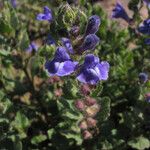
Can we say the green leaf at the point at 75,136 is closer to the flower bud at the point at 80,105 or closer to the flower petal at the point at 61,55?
the flower bud at the point at 80,105

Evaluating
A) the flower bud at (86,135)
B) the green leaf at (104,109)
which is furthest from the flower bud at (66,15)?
the flower bud at (86,135)

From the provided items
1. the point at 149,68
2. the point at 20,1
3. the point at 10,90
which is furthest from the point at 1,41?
the point at 20,1

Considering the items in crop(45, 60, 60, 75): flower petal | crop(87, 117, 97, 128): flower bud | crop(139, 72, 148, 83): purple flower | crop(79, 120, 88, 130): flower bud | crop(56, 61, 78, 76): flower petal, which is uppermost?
crop(56, 61, 78, 76): flower petal

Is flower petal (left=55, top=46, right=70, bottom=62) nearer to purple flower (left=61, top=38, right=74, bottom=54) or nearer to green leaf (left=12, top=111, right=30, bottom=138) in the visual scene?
purple flower (left=61, top=38, right=74, bottom=54)

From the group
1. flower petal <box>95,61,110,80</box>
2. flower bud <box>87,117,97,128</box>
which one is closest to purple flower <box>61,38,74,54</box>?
flower petal <box>95,61,110,80</box>

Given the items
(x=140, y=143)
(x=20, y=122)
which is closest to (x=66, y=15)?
(x=20, y=122)

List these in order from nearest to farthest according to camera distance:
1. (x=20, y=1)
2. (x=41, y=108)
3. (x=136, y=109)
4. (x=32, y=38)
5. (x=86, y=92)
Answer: (x=86, y=92) → (x=136, y=109) → (x=41, y=108) → (x=32, y=38) → (x=20, y=1)

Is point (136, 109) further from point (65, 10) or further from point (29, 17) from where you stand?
point (29, 17)
